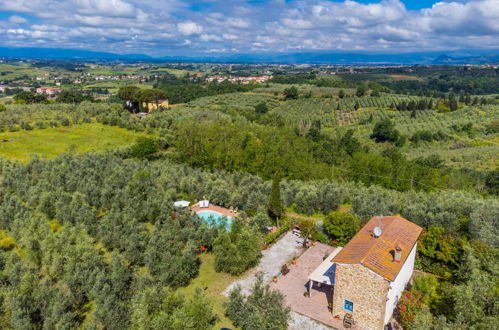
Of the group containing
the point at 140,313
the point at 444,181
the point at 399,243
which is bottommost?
the point at 444,181

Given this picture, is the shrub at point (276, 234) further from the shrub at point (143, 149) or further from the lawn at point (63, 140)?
the lawn at point (63, 140)

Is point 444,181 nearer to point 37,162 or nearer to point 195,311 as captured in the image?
point 195,311

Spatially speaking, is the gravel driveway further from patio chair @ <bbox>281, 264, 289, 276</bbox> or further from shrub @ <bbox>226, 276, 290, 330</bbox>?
shrub @ <bbox>226, 276, 290, 330</bbox>

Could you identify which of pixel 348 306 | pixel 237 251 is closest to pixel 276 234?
pixel 237 251

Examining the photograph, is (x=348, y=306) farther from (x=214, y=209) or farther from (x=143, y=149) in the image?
(x=143, y=149)

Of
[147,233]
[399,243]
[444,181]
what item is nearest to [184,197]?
[147,233]

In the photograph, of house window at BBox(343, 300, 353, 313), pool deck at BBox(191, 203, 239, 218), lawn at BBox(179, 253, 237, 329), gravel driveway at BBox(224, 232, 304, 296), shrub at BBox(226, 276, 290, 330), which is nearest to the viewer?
shrub at BBox(226, 276, 290, 330)

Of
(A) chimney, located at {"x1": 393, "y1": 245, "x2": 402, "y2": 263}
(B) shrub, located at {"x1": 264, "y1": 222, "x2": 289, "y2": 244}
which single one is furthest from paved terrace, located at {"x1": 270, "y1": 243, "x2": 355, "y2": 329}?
(A) chimney, located at {"x1": 393, "y1": 245, "x2": 402, "y2": 263}
